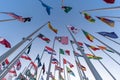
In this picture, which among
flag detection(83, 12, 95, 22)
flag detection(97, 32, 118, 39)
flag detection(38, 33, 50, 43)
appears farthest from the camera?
flag detection(38, 33, 50, 43)

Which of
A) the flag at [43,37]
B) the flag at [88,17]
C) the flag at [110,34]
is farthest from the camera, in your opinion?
the flag at [43,37]

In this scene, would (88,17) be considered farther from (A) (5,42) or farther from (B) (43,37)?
(A) (5,42)

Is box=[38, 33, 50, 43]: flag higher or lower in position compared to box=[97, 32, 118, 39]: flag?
lower

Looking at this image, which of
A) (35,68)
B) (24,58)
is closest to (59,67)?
(35,68)

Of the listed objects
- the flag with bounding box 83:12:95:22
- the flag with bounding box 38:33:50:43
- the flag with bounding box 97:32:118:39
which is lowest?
the flag with bounding box 38:33:50:43

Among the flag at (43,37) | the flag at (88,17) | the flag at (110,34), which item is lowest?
the flag at (43,37)

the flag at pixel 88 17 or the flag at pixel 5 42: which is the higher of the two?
the flag at pixel 88 17

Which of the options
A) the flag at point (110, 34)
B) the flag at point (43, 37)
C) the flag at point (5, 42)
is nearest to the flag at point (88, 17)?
the flag at point (110, 34)

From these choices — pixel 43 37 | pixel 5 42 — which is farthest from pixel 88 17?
pixel 5 42

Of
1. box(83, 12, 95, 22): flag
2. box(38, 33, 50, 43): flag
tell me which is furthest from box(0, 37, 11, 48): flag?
box(83, 12, 95, 22): flag

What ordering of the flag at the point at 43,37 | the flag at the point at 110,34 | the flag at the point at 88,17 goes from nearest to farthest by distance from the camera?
the flag at the point at 110,34, the flag at the point at 88,17, the flag at the point at 43,37

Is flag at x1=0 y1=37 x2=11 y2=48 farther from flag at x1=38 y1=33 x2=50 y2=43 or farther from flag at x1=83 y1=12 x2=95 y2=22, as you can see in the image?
flag at x1=83 y1=12 x2=95 y2=22

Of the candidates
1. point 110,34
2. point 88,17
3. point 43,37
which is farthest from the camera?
point 43,37

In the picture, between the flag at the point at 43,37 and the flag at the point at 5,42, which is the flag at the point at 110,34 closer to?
the flag at the point at 43,37
